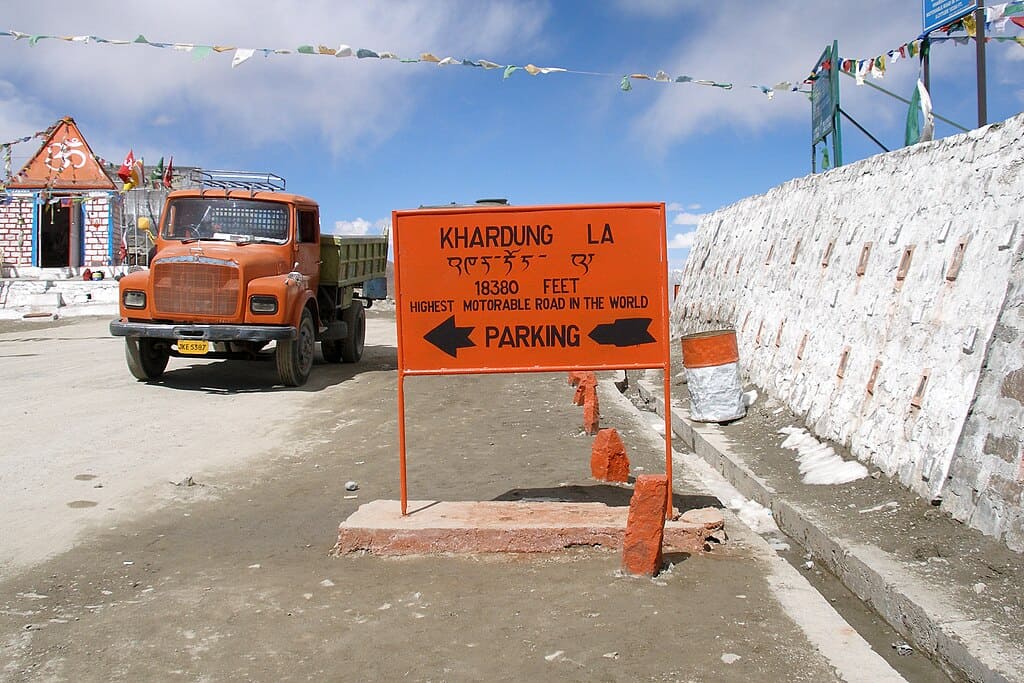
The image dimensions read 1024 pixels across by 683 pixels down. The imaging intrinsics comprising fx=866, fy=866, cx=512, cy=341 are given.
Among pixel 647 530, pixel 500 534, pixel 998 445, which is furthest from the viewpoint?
pixel 500 534

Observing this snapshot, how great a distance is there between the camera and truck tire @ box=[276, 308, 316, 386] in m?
11.6

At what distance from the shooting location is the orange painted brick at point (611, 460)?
252 inches

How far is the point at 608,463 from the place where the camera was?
639 centimetres

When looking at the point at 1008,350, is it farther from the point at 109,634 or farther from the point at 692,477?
the point at 109,634

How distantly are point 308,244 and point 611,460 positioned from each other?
7.70 meters

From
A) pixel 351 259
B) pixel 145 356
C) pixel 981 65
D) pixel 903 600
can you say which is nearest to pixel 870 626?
pixel 903 600

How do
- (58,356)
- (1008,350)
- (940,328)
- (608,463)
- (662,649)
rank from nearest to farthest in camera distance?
(662,649), (1008,350), (940,328), (608,463), (58,356)

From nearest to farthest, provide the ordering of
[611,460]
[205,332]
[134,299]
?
[611,460] < [205,332] < [134,299]

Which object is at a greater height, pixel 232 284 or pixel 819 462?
pixel 232 284

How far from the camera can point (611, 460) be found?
252 inches

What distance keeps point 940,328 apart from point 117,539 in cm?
528

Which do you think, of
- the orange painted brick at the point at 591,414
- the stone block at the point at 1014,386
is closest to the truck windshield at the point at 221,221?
the orange painted brick at the point at 591,414

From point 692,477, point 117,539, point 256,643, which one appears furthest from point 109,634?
point 692,477

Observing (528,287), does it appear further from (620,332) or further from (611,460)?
(611,460)
